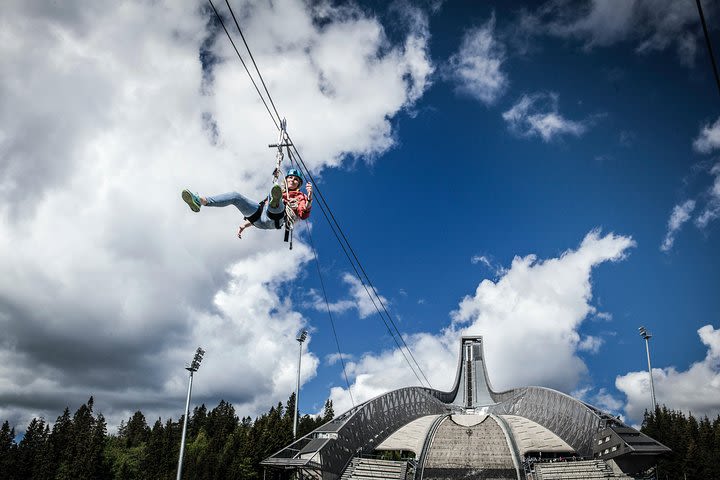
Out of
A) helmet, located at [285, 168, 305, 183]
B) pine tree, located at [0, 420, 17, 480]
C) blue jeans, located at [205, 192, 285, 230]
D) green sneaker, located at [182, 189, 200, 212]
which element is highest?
helmet, located at [285, 168, 305, 183]

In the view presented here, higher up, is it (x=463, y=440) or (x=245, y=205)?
(x=245, y=205)

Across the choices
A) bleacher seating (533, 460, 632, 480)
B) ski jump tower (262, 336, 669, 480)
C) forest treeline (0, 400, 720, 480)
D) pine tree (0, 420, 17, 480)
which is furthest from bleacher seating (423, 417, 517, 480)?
pine tree (0, 420, 17, 480)

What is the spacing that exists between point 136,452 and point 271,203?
4116 inches

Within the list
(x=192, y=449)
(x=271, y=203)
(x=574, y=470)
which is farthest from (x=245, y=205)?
(x=192, y=449)

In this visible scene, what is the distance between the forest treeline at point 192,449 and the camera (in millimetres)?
50719

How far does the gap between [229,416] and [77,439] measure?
32.2 metres

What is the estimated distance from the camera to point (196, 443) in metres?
92.4

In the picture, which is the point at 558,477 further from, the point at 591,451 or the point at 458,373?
the point at 458,373

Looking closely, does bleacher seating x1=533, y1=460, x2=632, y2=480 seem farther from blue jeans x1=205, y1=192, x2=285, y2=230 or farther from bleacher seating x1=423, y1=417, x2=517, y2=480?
blue jeans x1=205, y1=192, x2=285, y2=230

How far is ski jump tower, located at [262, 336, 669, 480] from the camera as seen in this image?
37.2m

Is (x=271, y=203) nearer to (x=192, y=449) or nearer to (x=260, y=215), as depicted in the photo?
(x=260, y=215)

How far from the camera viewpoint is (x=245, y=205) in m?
11.0

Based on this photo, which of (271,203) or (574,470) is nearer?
(271,203)

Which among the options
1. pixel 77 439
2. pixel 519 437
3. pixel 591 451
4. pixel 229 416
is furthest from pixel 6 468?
pixel 591 451
